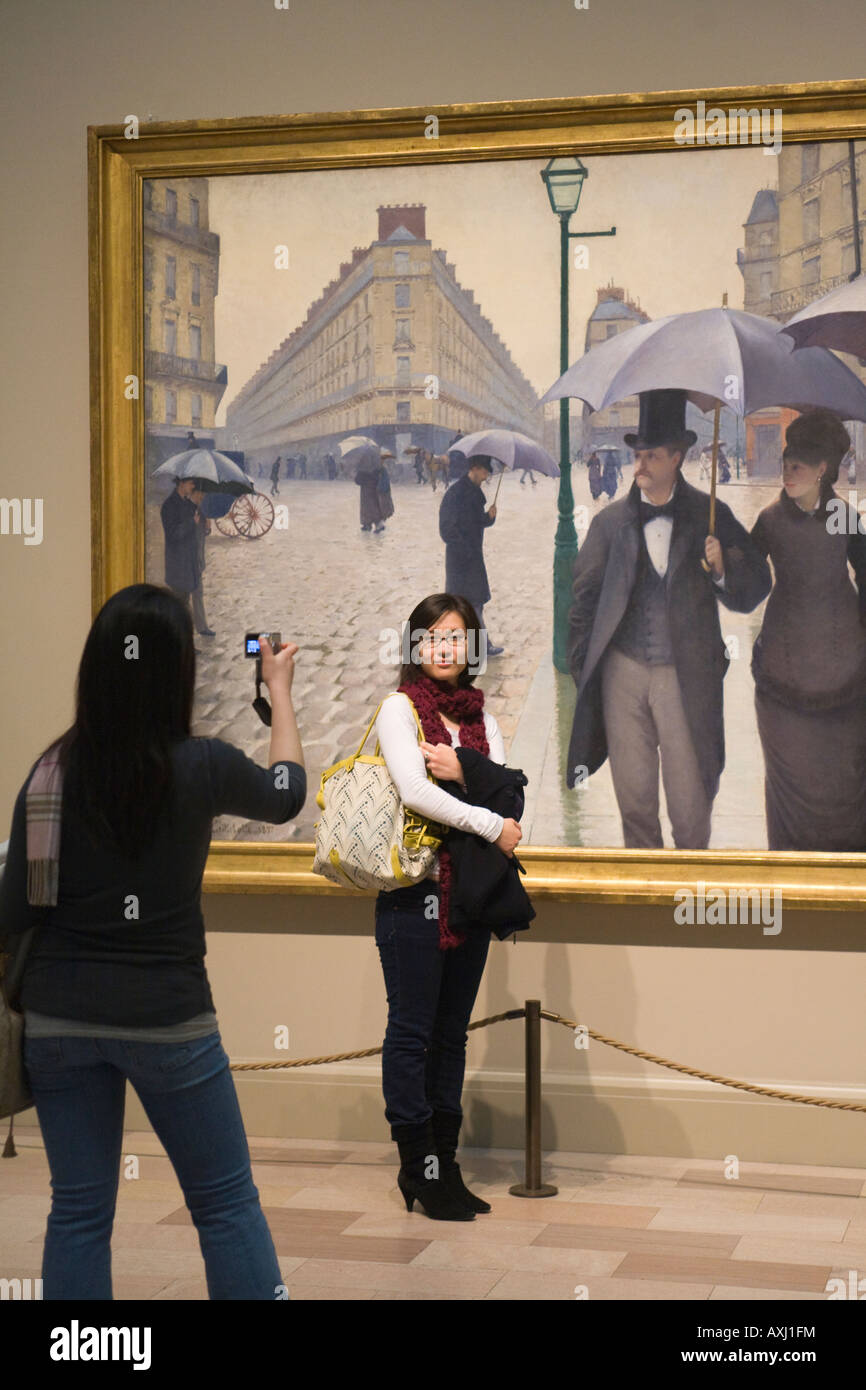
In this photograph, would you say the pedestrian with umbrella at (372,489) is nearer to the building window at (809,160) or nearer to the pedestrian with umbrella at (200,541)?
the pedestrian with umbrella at (200,541)

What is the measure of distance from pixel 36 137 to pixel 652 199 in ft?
8.90

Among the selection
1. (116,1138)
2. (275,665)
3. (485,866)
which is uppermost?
(275,665)

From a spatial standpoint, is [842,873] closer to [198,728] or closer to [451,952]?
[451,952]

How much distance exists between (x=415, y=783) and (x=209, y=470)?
210cm

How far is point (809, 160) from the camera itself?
604 cm

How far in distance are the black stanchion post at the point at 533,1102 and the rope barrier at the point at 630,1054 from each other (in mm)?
51

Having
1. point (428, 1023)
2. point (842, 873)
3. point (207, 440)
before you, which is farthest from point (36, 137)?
point (842, 873)

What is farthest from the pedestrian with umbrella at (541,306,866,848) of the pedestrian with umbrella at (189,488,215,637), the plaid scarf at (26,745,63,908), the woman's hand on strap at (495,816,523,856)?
the plaid scarf at (26,745,63,908)

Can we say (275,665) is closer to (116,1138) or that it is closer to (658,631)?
(116,1138)

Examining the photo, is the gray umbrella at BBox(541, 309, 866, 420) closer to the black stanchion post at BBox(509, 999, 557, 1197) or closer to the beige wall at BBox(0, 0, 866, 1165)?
the beige wall at BBox(0, 0, 866, 1165)

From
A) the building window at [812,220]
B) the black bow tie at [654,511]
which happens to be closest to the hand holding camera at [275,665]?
the black bow tie at [654,511]

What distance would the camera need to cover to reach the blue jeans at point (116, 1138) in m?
3.05

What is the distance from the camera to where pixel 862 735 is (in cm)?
600

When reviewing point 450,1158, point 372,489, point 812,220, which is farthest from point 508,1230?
point 812,220
